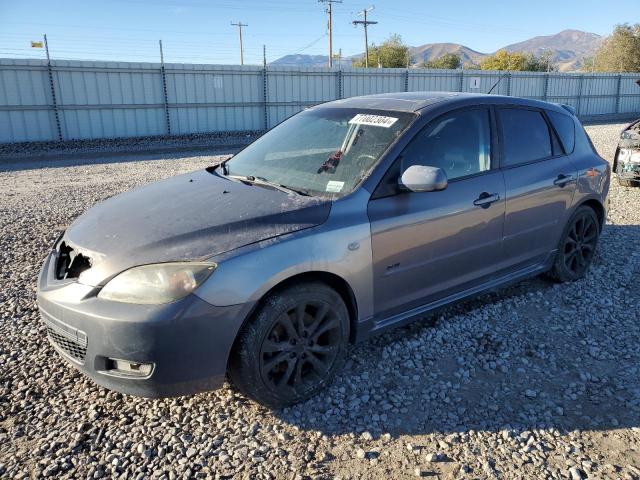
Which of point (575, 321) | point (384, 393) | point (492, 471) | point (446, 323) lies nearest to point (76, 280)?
point (384, 393)

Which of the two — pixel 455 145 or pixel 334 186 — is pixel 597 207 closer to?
pixel 455 145

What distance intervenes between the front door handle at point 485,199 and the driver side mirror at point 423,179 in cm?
63

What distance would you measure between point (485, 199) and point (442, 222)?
494 mm

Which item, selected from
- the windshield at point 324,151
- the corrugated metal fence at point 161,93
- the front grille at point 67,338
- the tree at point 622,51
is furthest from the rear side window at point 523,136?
the tree at point 622,51

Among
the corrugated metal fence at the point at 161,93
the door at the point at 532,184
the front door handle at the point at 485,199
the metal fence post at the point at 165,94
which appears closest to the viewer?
the front door handle at the point at 485,199

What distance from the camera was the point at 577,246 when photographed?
488 cm

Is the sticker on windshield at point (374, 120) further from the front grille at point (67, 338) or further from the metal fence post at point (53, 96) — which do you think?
the metal fence post at point (53, 96)

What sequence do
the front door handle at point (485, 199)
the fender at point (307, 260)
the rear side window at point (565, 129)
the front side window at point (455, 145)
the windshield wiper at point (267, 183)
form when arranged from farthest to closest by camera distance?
the rear side window at point (565, 129)
the front door handle at point (485, 199)
the front side window at point (455, 145)
the windshield wiper at point (267, 183)
the fender at point (307, 260)

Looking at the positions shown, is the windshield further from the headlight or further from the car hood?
the headlight

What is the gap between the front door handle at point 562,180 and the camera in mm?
4398

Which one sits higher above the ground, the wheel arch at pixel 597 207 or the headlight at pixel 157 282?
the headlight at pixel 157 282

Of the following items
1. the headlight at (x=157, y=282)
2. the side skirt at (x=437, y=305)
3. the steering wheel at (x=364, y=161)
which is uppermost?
the steering wheel at (x=364, y=161)

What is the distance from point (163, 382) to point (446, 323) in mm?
2301

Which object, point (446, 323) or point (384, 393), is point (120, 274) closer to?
point (384, 393)
